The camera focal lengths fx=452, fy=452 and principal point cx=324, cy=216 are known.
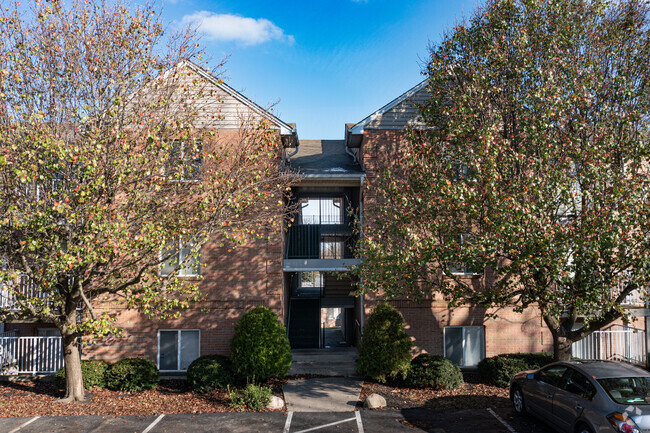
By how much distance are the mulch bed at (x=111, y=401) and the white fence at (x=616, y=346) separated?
35.0 ft

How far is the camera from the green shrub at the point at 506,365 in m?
13.7

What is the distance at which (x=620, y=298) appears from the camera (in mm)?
11234

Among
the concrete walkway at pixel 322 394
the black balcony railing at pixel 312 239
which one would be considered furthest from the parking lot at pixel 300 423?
the black balcony railing at pixel 312 239

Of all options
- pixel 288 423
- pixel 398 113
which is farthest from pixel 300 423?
pixel 398 113

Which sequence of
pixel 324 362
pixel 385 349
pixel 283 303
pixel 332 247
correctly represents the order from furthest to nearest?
1. pixel 332 247
2. pixel 283 303
3. pixel 324 362
4. pixel 385 349

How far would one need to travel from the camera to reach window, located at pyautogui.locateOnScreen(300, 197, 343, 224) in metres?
17.6

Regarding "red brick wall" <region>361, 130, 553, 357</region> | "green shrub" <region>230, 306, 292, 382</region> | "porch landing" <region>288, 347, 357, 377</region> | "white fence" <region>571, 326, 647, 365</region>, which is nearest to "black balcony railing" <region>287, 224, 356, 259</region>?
"red brick wall" <region>361, 130, 553, 357</region>

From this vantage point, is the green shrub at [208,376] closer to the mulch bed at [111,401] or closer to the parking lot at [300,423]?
the mulch bed at [111,401]

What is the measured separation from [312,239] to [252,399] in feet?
21.3

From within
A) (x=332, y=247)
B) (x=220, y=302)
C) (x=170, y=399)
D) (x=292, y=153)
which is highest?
(x=292, y=153)

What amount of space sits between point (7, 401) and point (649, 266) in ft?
53.4

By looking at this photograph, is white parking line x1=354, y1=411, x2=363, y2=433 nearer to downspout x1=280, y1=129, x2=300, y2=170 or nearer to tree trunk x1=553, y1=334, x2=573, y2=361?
tree trunk x1=553, y1=334, x2=573, y2=361

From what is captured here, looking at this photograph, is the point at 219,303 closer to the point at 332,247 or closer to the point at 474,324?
the point at 332,247

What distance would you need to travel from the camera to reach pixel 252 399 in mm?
11656
